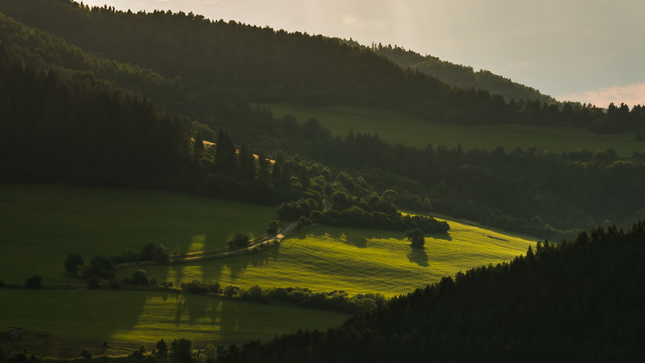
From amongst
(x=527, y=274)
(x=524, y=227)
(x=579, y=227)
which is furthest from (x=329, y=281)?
(x=579, y=227)

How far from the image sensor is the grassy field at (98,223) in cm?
8488

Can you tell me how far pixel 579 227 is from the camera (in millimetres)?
166625

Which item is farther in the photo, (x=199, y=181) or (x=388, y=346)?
(x=199, y=181)

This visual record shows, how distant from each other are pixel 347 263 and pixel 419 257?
16.0m

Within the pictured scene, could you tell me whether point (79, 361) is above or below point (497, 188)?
below

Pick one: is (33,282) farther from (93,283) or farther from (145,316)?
(145,316)

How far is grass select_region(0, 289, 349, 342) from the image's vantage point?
6538 centimetres

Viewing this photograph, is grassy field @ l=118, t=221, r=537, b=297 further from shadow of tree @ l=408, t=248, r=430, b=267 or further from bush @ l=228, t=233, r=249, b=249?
bush @ l=228, t=233, r=249, b=249

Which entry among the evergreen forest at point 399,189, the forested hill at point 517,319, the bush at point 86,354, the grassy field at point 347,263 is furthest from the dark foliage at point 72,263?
the forested hill at point 517,319

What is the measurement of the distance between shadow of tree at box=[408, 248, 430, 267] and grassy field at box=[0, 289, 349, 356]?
31126 millimetres

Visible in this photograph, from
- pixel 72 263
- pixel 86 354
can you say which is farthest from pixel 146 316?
pixel 72 263

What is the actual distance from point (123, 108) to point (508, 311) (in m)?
81.9

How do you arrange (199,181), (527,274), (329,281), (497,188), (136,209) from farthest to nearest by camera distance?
(497,188), (199,181), (136,209), (329,281), (527,274)

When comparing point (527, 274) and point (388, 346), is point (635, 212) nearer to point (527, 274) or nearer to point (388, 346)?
point (527, 274)
